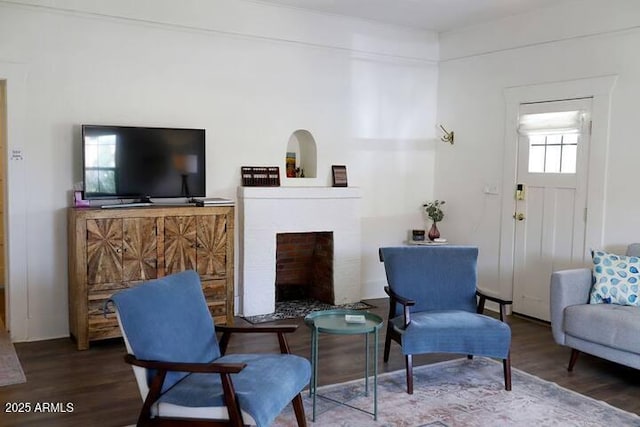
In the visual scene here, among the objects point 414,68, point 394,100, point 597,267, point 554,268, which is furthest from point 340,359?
point 414,68

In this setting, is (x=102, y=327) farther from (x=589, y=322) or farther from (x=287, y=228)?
(x=589, y=322)

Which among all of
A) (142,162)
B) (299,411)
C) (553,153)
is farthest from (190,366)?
(553,153)

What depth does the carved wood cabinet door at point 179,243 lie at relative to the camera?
4832 millimetres

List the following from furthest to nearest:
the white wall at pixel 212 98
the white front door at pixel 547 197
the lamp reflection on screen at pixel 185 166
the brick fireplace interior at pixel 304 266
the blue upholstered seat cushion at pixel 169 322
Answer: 1. the brick fireplace interior at pixel 304 266
2. the white front door at pixel 547 197
3. the lamp reflection on screen at pixel 185 166
4. the white wall at pixel 212 98
5. the blue upholstered seat cushion at pixel 169 322

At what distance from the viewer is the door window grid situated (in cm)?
530

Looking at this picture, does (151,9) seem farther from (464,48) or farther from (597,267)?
(597,267)

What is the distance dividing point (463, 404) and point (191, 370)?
1876mm

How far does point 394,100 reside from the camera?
649 cm

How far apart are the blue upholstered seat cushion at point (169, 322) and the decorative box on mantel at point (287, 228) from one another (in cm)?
229

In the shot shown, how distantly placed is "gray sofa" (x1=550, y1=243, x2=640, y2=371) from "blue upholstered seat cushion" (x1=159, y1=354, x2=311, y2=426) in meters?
A: 2.22

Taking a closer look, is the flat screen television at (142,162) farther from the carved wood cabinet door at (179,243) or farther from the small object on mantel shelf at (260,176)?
the small object on mantel shelf at (260,176)

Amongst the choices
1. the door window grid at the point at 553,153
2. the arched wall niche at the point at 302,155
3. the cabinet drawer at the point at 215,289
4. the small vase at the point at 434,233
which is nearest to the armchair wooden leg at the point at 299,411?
the cabinet drawer at the point at 215,289

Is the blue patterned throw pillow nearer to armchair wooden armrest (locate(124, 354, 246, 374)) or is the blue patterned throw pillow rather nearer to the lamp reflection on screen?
armchair wooden armrest (locate(124, 354, 246, 374))

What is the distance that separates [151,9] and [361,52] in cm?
224
